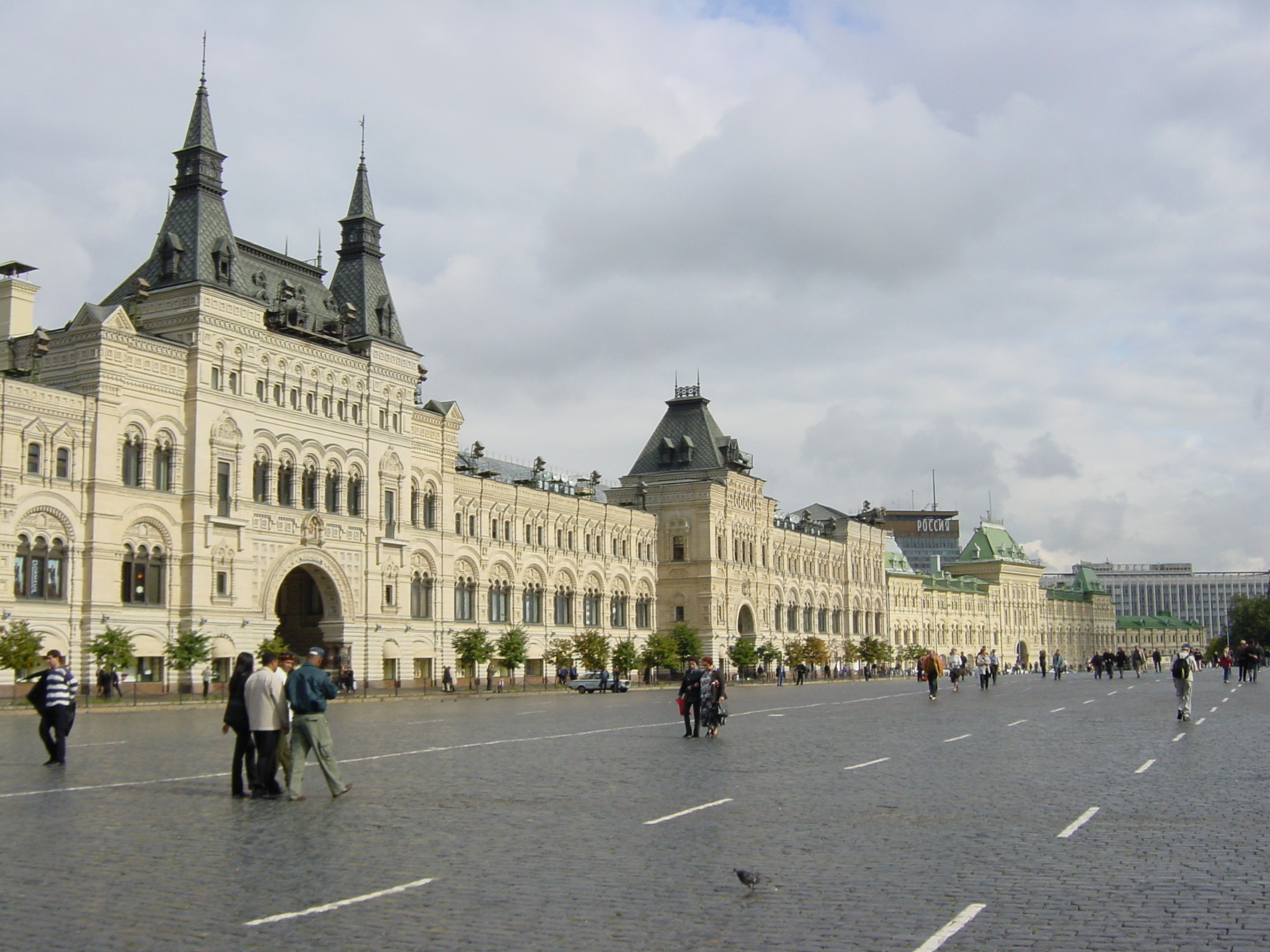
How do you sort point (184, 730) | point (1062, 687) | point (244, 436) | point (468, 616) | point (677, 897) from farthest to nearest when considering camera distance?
point (468, 616)
point (1062, 687)
point (244, 436)
point (184, 730)
point (677, 897)

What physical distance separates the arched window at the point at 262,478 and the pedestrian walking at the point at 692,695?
36.6 metres

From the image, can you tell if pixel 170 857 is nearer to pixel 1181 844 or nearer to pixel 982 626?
pixel 1181 844

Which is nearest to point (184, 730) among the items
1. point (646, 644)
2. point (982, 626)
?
point (646, 644)

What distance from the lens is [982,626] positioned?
166 metres

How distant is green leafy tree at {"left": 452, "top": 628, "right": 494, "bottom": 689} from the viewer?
67.9 meters

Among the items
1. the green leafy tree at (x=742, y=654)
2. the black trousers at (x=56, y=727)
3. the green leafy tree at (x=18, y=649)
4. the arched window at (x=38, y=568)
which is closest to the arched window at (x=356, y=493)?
the arched window at (x=38, y=568)

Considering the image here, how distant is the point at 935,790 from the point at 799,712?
72.5 feet

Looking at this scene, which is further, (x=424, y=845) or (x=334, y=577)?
(x=334, y=577)

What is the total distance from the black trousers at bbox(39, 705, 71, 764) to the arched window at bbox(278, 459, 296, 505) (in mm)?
40455

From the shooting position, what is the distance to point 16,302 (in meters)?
59.2

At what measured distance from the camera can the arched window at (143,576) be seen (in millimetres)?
52875

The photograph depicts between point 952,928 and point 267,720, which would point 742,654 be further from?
point 952,928

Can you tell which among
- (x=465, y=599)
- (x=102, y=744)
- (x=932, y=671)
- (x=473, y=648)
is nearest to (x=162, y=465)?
(x=473, y=648)

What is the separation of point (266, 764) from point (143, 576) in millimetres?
40635
